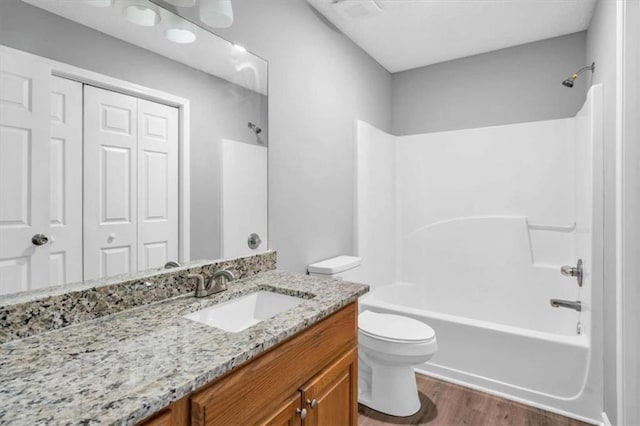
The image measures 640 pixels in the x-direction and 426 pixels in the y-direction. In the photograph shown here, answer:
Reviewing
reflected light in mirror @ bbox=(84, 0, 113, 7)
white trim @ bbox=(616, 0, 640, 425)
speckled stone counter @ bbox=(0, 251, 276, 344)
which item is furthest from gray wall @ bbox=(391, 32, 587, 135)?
reflected light in mirror @ bbox=(84, 0, 113, 7)

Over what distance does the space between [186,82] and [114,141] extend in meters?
0.42

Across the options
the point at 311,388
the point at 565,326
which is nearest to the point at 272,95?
the point at 311,388

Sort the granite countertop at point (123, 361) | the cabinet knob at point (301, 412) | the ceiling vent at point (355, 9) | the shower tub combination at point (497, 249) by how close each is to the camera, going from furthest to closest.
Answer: the ceiling vent at point (355, 9) < the shower tub combination at point (497, 249) < the cabinet knob at point (301, 412) < the granite countertop at point (123, 361)

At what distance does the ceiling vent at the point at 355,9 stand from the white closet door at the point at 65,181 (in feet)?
5.53

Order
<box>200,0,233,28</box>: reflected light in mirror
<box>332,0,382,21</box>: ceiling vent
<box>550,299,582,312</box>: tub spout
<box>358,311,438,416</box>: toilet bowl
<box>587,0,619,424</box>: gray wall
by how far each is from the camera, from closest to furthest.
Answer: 1. <box>200,0,233,28</box>: reflected light in mirror
2. <box>587,0,619,424</box>: gray wall
3. <box>358,311,438,416</box>: toilet bowl
4. <box>332,0,382,21</box>: ceiling vent
5. <box>550,299,582,312</box>: tub spout

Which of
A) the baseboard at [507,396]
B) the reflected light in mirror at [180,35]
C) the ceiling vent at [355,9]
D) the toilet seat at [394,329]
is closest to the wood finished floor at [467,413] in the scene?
the baseboard at [507,396]

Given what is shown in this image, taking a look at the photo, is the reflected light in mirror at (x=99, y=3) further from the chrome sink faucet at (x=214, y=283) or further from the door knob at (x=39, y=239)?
the chrome sink faucet at (x=214, y=283)

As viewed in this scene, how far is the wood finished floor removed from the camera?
1.96 meters

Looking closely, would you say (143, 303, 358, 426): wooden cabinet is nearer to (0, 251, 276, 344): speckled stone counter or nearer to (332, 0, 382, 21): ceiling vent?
(0, 251, 276, 344): speckled stone counter

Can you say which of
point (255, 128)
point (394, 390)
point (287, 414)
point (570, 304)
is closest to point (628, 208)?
point (570, 304)

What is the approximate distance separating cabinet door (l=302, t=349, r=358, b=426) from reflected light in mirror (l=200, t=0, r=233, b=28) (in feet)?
4.94

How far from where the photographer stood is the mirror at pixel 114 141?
97 cm

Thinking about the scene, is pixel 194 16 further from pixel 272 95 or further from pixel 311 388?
pixel 311 388

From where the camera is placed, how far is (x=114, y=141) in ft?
3.80
